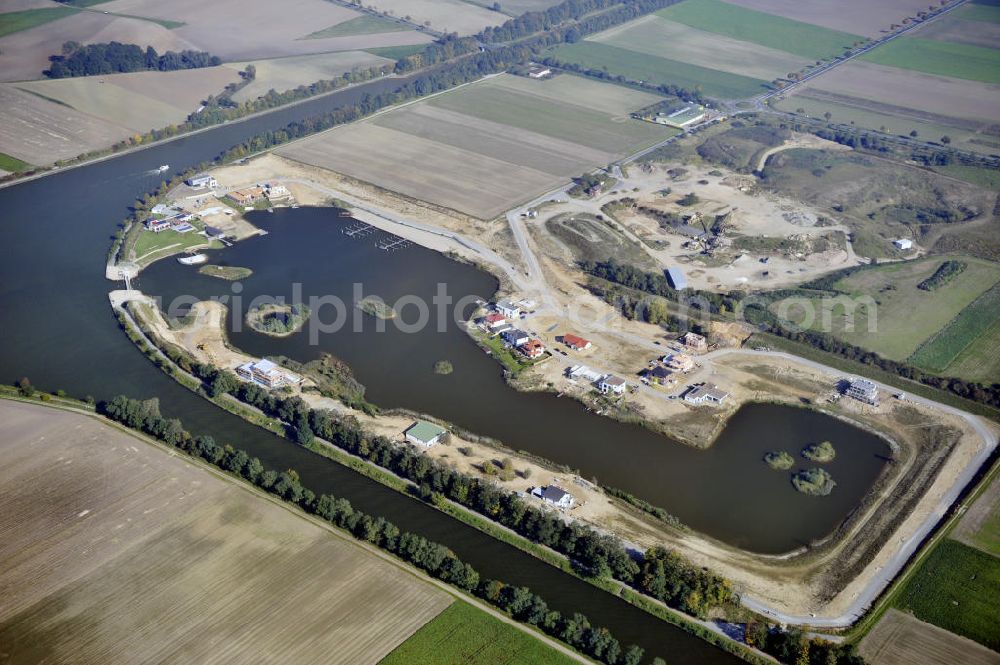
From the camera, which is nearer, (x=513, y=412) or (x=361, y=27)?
(x=513, y=412)

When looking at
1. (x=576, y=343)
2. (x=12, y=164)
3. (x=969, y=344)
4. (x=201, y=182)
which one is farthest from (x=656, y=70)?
(x=12, y=164)

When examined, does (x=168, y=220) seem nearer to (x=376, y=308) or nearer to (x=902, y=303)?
(x=376, y=308)

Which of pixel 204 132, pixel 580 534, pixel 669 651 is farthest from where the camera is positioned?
pixel 204 132

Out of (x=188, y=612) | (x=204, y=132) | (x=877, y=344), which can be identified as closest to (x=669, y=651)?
(x=188, y=612)

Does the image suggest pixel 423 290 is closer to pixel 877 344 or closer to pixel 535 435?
pixel 535 435

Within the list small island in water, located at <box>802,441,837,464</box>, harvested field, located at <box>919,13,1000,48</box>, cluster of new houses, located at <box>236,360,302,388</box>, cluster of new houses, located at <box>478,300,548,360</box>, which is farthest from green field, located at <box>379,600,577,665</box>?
harvested field, located at <box>919,13,1000,48</box>

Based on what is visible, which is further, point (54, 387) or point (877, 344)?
point (877, 344)
